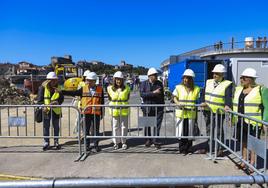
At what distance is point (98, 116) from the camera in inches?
249

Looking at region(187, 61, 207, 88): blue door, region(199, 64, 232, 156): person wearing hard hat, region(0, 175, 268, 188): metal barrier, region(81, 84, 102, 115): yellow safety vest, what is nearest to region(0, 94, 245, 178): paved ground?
region(199, 64, 232, 156): person wearing hard hat

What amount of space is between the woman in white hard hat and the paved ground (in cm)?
73

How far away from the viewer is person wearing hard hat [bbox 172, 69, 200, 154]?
594 cm

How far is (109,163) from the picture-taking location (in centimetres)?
547

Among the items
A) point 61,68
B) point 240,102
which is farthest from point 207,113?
point 61,68

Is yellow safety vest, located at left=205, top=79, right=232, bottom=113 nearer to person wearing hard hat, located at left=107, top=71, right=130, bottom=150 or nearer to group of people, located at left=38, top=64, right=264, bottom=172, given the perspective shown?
group of people, located at left=38, top=64, right=264, bottom=172

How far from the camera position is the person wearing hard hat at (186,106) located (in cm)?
594

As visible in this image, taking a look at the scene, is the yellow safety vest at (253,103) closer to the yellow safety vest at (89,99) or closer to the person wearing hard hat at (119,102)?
the person wearing hard hat at (119,102)

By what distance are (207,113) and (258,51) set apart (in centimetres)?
2678

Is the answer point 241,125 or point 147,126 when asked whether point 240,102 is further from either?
point 147,126

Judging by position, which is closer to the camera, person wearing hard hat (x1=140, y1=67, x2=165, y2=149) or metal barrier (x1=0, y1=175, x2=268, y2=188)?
metal barrier (x1=0, y1=175, x2=268, y2=188)

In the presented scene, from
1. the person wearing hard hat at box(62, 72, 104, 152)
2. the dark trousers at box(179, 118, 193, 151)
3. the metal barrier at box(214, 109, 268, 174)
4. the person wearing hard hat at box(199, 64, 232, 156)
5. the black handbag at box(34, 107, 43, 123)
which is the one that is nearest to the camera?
the metal barrier at box(214, 109, 268, 174)

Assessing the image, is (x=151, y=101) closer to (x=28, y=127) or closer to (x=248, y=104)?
(x=248, y=104)

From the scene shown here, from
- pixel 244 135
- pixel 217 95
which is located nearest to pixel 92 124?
pixel 217 95
